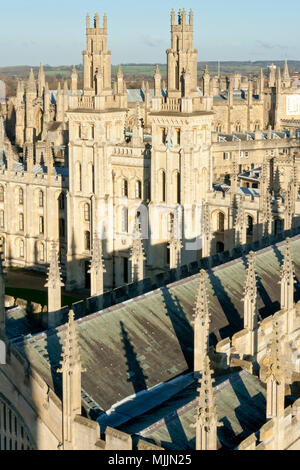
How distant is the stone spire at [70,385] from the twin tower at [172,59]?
33755 millimetres

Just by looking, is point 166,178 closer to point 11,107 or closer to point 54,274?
point 54,274

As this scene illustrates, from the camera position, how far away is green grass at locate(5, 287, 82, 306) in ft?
183

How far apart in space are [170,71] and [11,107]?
6551cm

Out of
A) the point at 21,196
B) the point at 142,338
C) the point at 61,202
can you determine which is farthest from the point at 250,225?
the point at 142,338

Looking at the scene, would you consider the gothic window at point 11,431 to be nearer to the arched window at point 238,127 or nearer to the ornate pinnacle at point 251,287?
the ornate pinnacle at point 251,287

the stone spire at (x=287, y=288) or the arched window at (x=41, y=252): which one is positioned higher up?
the stone spire at (x=287, y=288)

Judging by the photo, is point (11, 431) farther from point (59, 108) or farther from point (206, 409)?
point (59, 108)

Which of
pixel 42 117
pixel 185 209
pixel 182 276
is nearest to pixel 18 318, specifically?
pixel 182 276

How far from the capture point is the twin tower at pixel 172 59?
5453 centimetres

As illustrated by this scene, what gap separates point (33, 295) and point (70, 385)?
3544 centimetres

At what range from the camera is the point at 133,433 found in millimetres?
23203

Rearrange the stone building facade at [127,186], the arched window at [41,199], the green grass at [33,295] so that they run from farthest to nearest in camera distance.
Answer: the arched window at [41,199], the green grass at [33,295], the stone building facade at [127,186]

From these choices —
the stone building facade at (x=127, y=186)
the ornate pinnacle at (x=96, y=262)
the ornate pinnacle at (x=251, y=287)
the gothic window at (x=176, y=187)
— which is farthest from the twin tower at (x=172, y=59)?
the ornate pinnacle at (x=251, y=287)

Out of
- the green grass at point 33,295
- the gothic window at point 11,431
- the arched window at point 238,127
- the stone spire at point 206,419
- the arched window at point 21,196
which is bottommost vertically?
the green grass at point 33,295
